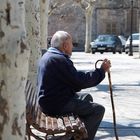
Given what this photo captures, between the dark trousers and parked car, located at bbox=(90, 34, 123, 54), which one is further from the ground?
the dark trousers

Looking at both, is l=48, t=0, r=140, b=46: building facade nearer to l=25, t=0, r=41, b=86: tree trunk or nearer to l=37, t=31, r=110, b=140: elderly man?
l=25, t=0, r=41, b=86: tree trunk

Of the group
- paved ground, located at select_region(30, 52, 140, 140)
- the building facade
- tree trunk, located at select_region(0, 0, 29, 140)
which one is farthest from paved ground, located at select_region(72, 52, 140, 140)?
the building facade

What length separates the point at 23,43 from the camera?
14.3 feet

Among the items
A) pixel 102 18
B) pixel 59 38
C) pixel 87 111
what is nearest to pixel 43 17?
pixel 59 38

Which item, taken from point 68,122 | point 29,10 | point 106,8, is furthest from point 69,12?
point 68,122

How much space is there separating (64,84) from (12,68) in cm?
252

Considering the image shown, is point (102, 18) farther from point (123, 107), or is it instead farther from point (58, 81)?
point (58, 81)


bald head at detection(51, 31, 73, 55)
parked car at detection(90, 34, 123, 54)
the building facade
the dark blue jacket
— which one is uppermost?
bald head at detection(51, 31, 73, 55)

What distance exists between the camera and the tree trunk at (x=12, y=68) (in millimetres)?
4301

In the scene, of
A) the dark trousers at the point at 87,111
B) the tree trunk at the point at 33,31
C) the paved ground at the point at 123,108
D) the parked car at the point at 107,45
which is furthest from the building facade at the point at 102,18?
the dark trousers at the point at 87,111

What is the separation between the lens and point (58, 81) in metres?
6.81

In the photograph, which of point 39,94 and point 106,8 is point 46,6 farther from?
point 106,8

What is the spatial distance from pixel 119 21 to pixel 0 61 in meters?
63.0

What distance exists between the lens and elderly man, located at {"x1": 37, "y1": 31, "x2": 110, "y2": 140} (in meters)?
6.77
